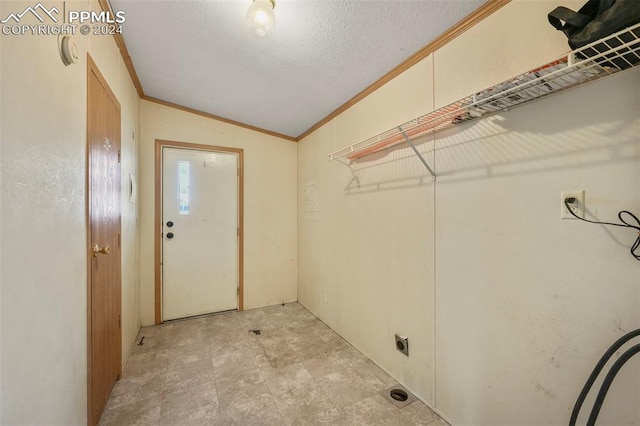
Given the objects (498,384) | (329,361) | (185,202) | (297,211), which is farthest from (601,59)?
(185,202)

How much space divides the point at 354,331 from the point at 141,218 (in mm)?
2534

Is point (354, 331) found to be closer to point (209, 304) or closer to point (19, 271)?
point (209, 304)

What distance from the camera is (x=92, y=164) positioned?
1431mm

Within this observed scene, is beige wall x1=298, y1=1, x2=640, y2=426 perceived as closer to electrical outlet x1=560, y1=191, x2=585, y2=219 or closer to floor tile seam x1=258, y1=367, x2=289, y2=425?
electrical outlet x1=560, y1=191, x2=585, y2=219

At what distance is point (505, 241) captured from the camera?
1293 millimetres

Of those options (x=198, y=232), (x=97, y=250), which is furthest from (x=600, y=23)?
(x=198, y=232)

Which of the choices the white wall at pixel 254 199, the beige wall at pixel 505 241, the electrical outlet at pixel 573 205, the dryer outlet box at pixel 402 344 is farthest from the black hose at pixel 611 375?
the white wall at pixel 254 199

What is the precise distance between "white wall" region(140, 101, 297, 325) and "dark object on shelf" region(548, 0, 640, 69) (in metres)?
3.05

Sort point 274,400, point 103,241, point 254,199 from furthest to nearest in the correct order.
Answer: point 254,199, point 274,400, point 103,241

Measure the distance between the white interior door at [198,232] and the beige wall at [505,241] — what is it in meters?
1.96

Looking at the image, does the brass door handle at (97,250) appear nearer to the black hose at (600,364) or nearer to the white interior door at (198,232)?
the white interior door at (198,232)

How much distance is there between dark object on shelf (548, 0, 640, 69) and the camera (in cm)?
75

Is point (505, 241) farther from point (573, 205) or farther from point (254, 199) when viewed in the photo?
point (254, 199)

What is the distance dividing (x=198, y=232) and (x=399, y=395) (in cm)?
263
